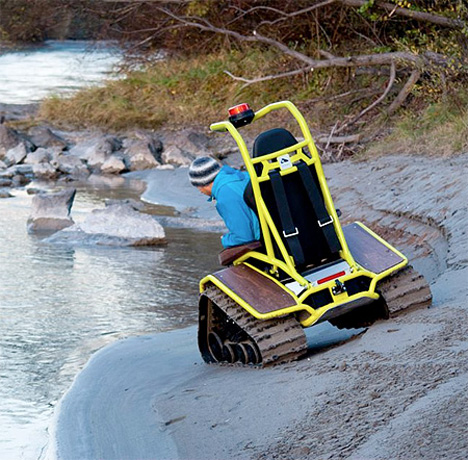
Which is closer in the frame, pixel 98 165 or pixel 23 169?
pixel 23 169

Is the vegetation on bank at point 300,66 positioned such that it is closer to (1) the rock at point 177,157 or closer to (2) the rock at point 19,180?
(1) the rock at point 177,157

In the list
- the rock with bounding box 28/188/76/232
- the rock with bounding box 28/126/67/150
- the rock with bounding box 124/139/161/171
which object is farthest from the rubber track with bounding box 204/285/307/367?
the rock with bounding box 28/126/67/150

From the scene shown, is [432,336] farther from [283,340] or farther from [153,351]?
[153,351]

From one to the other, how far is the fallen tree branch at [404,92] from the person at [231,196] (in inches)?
409

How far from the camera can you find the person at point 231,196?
21.2 feet

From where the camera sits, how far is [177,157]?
1912 centimetres

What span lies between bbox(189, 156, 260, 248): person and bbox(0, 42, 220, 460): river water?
5.77ft

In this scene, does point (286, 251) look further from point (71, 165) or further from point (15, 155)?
point (15, 155)

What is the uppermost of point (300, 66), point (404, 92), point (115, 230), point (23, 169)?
point (404, 92)

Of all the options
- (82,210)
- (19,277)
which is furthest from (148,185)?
(19,277)

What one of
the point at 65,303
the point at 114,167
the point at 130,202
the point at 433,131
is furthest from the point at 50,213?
the point at 433,131

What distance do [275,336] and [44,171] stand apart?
533 inches

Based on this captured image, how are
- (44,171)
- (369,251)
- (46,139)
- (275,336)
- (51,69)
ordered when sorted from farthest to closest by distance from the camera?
1. (51,69)
2. (46,139)
3. (44,171)
4. (369,251)
5. (275,336)

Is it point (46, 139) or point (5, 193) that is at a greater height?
point (5, 193)
